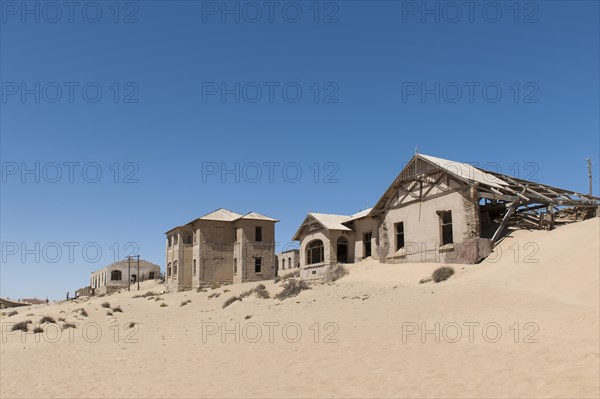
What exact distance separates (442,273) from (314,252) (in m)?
16.5

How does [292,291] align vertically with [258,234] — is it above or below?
below

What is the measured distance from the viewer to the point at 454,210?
87.0 feet

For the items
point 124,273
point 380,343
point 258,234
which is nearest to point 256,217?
point 258,234

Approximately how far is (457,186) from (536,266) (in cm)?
718

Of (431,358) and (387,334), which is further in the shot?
(387,334)

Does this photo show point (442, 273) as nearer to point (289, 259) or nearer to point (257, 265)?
point (257, 265)

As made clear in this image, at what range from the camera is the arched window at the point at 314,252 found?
37.6m

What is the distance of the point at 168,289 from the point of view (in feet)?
159

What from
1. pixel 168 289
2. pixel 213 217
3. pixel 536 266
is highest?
pixel 213 217

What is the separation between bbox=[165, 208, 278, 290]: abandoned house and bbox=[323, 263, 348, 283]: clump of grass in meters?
13.3

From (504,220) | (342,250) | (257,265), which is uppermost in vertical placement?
(504,220)

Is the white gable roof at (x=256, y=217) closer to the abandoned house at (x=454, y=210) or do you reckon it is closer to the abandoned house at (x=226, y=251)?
the abandoned house at (x=226, y=251)

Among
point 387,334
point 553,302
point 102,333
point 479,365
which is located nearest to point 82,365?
point 102,333

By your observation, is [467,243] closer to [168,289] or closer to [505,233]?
[505,233]
